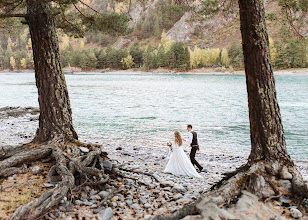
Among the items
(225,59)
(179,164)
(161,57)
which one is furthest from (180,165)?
(225,59)

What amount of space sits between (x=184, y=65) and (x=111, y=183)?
4683 inches

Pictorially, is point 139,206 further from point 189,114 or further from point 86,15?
point 189,114

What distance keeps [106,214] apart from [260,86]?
4.13 m

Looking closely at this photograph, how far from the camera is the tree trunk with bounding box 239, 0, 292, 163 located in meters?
5.49

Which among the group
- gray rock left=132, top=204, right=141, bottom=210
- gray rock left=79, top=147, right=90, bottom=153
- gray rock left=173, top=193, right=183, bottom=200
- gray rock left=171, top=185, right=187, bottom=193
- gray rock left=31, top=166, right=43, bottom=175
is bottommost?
gray rock left=171, top=185, right=187, bottom=193

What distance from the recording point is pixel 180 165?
369 inches

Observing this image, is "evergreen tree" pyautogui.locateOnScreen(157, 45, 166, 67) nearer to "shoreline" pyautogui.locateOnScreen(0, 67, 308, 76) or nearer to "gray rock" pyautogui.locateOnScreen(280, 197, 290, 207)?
"shoreline" pyautogui.locateOnScreen(0, 67, 308, 76)

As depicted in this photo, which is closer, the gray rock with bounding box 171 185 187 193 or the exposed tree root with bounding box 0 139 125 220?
the exposed tree root with bounding box 0 139 125 220

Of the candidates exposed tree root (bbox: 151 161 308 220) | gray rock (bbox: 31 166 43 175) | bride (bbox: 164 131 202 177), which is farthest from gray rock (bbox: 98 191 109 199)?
bride (bbox: 164 131 202 177)

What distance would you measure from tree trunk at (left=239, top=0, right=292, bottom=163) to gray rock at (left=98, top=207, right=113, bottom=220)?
3217 millimetres

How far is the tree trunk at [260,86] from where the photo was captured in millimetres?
5488

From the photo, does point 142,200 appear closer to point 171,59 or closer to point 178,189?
point 178,189

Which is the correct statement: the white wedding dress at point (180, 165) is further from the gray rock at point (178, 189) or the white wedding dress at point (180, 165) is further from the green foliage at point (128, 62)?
the green foliage at point (128, 62)

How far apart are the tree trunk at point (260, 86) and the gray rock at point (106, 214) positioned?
127 inches
